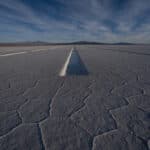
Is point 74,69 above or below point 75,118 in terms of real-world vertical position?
below

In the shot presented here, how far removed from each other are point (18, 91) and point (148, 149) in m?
1.65

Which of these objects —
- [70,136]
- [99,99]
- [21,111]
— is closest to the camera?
[70,136]

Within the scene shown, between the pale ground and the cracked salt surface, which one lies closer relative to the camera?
the pale ground

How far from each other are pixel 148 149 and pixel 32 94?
4.62ft

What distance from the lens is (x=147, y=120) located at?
1245 mm

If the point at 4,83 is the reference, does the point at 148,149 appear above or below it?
above

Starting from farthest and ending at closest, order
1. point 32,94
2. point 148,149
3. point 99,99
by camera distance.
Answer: point 32,94 < point 99,99 < point 148,149

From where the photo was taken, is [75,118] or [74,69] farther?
[74,69]

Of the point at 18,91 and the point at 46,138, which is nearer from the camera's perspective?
the point at 46,138

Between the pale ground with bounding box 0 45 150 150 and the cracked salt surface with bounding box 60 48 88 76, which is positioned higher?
the pale ground with bounding box 0 45 150 150

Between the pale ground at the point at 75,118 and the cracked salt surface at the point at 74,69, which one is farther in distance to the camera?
the cracked salt surface at the point at 74,69

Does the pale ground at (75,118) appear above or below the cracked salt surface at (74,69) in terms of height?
above

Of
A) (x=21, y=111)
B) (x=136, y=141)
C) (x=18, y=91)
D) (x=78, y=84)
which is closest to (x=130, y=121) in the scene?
(x=136, y=141)

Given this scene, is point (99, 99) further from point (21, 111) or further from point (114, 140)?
point (21, 111)
